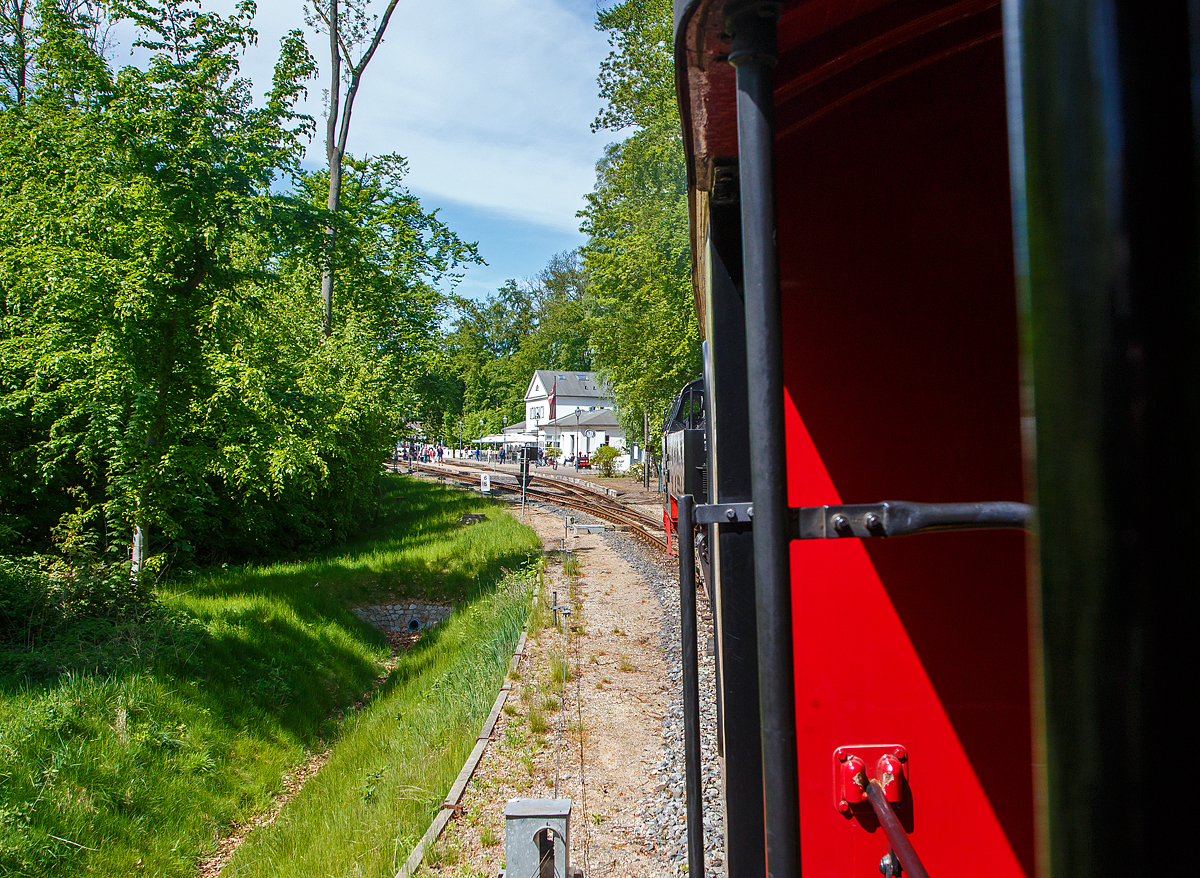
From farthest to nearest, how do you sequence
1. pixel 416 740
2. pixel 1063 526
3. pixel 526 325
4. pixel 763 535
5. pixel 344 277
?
pixel 526 325 < pixel 344 277 < pixel 416 740 < pixel 763 535 < pixel 1063 526

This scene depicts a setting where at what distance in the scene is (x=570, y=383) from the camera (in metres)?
77.1

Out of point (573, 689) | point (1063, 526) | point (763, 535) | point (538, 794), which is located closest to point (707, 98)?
point (763, 535)

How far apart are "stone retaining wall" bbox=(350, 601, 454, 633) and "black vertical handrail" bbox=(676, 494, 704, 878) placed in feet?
43.3

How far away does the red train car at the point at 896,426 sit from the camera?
473 millimetres

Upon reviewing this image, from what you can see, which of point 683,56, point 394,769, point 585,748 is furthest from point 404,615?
point 683,56

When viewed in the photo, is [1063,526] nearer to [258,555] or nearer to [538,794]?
[538,794]

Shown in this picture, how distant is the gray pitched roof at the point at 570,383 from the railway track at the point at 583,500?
101 ft

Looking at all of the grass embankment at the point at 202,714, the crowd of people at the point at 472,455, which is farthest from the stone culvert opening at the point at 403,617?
the crowd of people at the point at 472,455

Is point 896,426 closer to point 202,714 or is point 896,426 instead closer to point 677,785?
point 677,785

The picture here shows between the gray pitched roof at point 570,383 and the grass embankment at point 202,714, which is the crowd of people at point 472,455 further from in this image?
the grass embankment at point 202,714

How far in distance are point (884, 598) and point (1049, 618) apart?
78.3 inches

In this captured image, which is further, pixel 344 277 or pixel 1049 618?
pixel 344 277

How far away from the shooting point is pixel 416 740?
8125mm

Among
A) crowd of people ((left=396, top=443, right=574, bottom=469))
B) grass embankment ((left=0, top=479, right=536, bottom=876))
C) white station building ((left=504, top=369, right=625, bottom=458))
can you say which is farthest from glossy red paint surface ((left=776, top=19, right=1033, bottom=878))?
white station building ((left=504, top=369, right=625, bottom=458))
